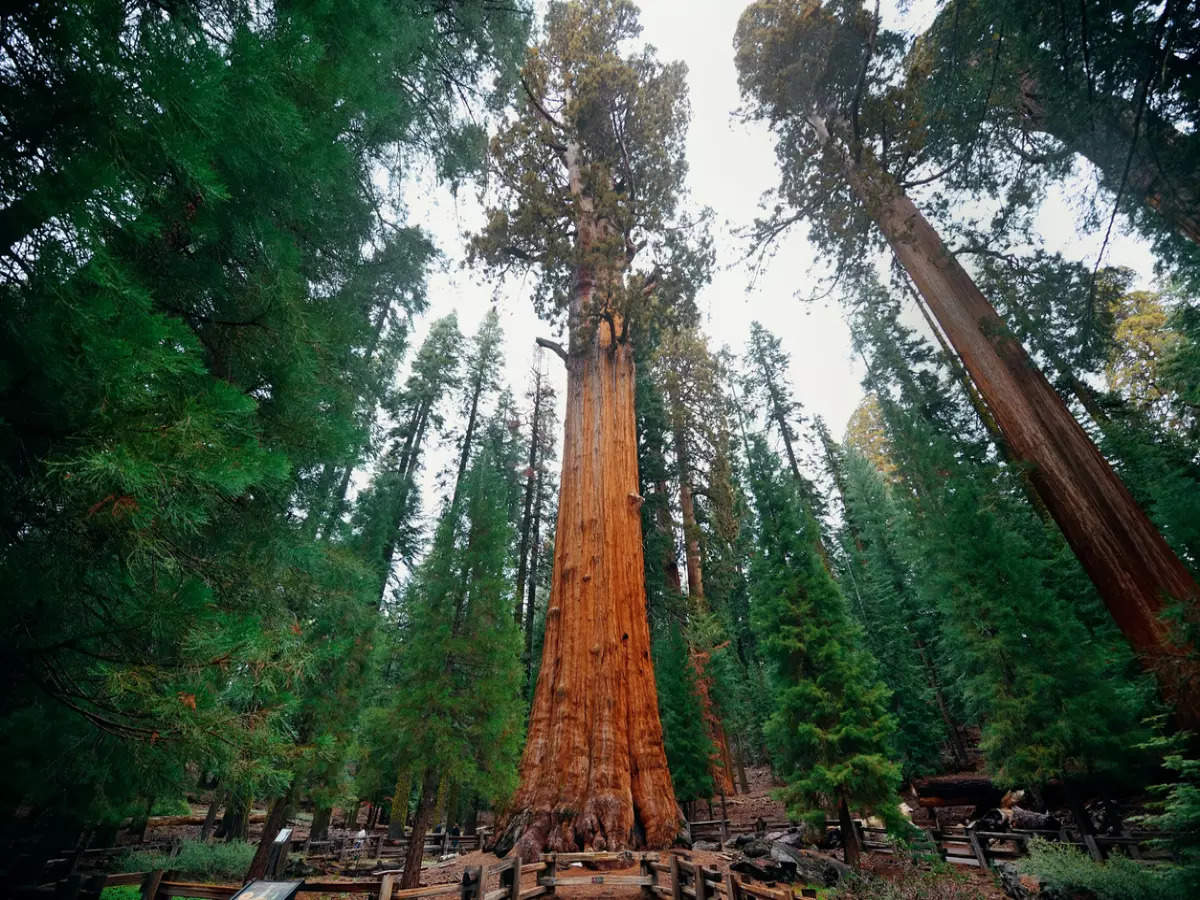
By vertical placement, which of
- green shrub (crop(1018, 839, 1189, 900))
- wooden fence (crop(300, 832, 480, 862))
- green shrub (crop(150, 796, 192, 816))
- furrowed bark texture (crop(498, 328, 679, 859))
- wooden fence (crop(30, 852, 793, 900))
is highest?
furrowed bark texture (crop(498, 328, 679, 859))

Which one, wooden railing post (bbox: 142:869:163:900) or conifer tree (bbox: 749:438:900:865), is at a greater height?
conifer tree (bbox: 749:438:900:865)

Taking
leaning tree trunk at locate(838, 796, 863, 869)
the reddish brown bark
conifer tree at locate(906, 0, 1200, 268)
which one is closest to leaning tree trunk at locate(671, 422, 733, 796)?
the reddish brown bark

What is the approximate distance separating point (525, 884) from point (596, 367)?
6883mm

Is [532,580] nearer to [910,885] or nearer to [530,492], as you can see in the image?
[530,492]

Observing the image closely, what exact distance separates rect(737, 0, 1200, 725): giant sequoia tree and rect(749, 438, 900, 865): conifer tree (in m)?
4.16

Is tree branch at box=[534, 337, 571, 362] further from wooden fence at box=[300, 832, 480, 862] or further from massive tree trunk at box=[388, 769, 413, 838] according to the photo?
wooden fence at box=[300, 832, 480, 862]

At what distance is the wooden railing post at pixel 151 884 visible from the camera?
12.9ft

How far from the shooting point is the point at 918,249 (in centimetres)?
777

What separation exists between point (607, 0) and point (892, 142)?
799 cm

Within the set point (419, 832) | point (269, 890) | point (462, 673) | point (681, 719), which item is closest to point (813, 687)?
point (681, 719)

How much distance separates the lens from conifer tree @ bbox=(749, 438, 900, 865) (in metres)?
7.61

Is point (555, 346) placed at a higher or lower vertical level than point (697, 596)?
higher

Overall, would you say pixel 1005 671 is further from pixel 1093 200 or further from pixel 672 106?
pixel 672 106

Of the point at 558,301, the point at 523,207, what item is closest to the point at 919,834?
the point at 558,301
